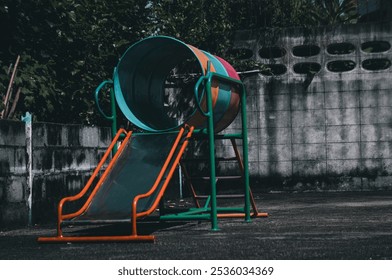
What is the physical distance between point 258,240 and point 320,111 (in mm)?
8669

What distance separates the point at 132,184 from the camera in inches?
319

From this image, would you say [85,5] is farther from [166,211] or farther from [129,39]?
[166,211]

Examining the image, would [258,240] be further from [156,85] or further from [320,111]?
→ [320,111]

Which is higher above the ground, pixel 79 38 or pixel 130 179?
pixel 79 38

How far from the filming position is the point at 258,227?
859cm

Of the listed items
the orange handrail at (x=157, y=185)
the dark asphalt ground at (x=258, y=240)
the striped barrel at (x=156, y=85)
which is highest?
the striped barrel at (x=156, y=85)

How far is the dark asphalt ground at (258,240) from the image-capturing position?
6176 millimetres

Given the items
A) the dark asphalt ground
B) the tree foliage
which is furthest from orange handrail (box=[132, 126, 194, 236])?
the tree foliage

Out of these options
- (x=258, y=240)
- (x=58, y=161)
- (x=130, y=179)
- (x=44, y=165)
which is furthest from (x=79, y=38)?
(x=258, y=240)

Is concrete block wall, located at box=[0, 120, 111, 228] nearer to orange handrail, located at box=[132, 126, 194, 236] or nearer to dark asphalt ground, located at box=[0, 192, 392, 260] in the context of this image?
dark asphalt ground, located at box=[0, 192, 392, 260]

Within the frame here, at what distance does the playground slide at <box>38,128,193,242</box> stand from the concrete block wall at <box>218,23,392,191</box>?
23.7ft

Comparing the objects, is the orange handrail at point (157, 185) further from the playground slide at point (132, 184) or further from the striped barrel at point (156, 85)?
the striped barrel at point (156, 85)

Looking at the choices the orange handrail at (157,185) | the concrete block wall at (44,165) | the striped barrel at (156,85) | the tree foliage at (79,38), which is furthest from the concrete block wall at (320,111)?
the orange handrail at (157,185)

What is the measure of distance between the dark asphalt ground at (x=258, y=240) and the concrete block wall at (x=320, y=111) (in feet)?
15.2
